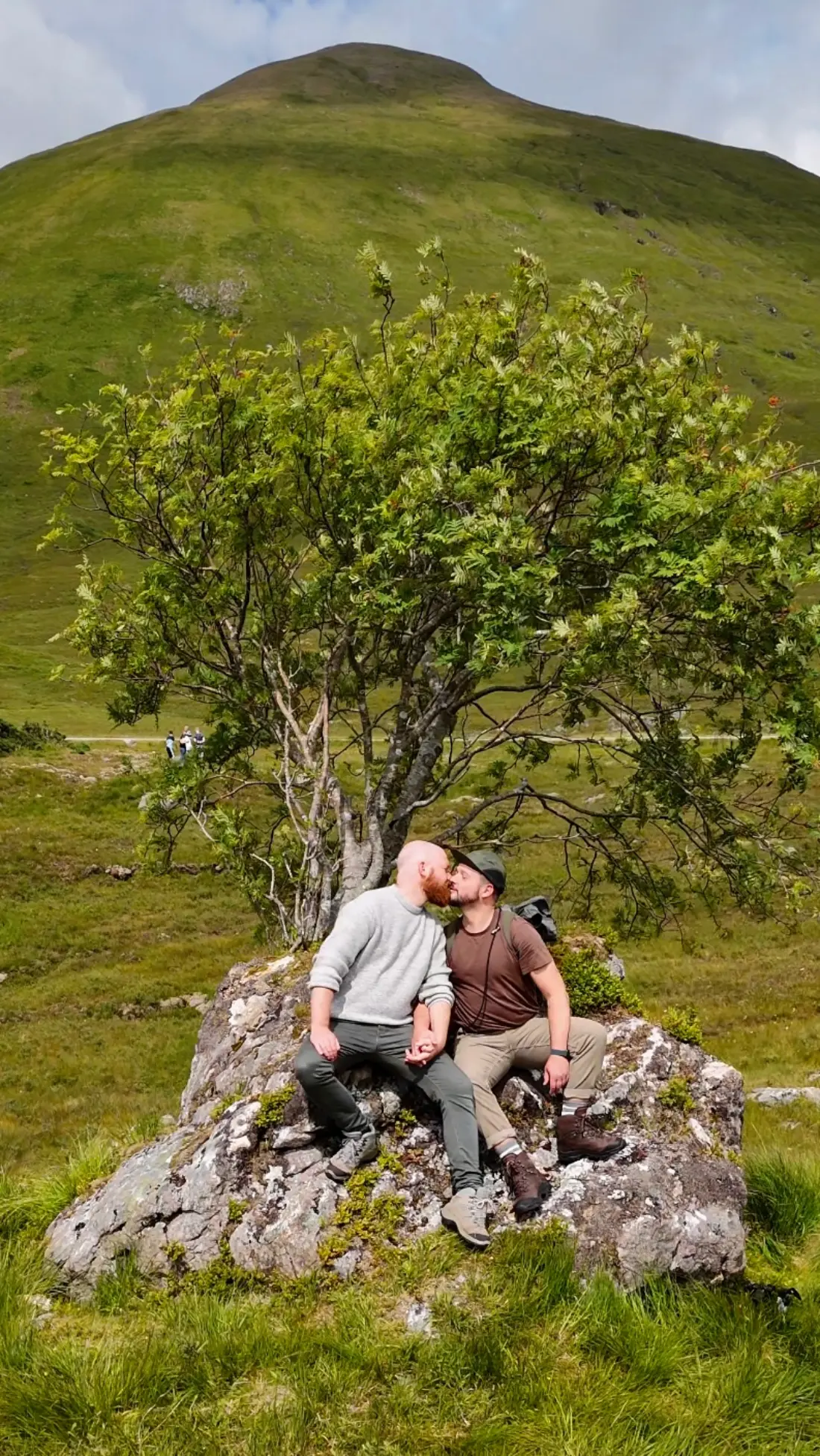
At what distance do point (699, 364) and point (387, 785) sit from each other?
7005 mm

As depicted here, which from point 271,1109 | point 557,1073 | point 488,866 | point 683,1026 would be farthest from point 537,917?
point 271,1109

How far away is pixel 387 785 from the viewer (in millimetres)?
12875

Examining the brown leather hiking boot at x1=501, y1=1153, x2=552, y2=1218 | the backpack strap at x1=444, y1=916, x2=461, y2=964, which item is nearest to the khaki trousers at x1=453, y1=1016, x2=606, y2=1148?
the brown leather hiking boot at x1=501, y1=1153, x2=552, y2=1218

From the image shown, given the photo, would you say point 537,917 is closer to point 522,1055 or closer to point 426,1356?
point 522,1055

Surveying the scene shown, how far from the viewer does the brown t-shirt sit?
26.2 feet

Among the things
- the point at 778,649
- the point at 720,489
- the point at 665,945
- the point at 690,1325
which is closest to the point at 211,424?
the point at 720,489

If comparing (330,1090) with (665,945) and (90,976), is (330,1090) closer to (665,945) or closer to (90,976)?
(90,976)

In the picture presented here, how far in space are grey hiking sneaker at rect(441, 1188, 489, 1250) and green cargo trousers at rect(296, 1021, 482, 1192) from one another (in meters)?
0.10

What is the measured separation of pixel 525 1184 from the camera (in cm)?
701

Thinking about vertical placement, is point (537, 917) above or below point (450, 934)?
above

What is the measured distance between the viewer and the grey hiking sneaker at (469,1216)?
6711 mm

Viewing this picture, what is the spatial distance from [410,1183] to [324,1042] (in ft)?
4.36

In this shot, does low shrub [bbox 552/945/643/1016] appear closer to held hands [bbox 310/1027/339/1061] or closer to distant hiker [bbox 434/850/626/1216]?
distant hiker [bbox 434/850/626/1216]

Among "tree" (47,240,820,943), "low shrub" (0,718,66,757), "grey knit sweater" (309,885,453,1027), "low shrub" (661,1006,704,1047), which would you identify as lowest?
"low shrub" (0,718,66,757)
